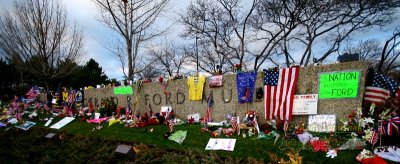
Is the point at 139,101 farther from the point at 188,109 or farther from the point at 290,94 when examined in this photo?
the point at 290,94

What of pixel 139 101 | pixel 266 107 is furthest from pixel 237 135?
pixel 139 101

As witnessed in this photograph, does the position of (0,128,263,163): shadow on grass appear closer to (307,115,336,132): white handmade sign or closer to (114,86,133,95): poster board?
(307,115,336,132): white handmade sign

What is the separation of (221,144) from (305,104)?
7.92ft

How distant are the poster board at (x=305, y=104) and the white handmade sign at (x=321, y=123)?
0.17 metres

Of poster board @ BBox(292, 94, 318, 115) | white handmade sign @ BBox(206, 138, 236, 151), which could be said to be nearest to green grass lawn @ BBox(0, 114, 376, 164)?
white handmade sign @ BBox(206, 138, 236, 151)

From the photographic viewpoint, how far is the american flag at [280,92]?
23.2 ft

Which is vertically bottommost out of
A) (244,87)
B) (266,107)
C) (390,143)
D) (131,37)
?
(390,143)

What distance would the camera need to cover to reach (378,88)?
20.2ft

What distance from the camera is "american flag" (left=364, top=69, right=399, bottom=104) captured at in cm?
607

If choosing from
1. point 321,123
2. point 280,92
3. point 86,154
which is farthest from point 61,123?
point 321,123

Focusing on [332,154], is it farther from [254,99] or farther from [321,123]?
[254,99]

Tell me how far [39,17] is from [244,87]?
14386 millimetres

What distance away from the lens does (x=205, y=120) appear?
8.45 metres

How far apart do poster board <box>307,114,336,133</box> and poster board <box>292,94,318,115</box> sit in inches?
6.4
